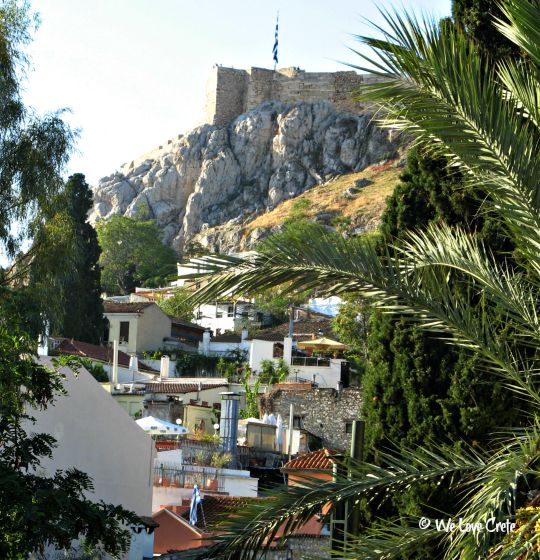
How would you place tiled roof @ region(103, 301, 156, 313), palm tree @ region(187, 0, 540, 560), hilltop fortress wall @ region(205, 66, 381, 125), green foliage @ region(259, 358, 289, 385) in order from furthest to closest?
1. hilltop fortress wall @ region(205, 66, 381, 125)
2. tiled roof @ region(103, 301, 156, 313)
3. green foliage @ region(259, 358, 289, 385)
4. palm tree @ region(187, 0, 540, 560)

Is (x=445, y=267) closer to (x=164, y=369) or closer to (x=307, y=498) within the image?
(x=307, y=498)

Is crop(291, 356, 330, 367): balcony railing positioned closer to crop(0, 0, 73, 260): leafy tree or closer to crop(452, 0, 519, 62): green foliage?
crop(0, 0, 73, 260): leafy tree

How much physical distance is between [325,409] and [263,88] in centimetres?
6454

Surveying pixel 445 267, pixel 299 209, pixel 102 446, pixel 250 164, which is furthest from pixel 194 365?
pixel 250 164

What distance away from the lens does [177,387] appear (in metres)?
35.1

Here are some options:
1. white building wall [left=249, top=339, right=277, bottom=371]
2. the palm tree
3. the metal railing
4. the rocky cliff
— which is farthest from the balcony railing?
the rocky cliff

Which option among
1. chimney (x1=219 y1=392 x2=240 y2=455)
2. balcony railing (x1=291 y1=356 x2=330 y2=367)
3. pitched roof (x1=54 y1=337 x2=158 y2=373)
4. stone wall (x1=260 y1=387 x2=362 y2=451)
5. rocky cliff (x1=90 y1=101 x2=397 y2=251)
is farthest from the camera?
rocky cliff (x1=90 y1=101 x2=397 y2=251)

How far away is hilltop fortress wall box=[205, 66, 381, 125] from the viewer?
300ft

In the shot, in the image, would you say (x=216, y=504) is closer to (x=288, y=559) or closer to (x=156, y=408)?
(x=288, y=559)

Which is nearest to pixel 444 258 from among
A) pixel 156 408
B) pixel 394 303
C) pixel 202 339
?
pixel 394 303

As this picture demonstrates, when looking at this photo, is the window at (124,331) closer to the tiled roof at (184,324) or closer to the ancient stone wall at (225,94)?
the tiled roof at (184,324)

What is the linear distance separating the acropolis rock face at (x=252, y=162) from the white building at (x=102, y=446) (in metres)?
69.9

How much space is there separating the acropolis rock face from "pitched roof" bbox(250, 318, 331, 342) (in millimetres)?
31952

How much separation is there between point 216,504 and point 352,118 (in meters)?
73.7
